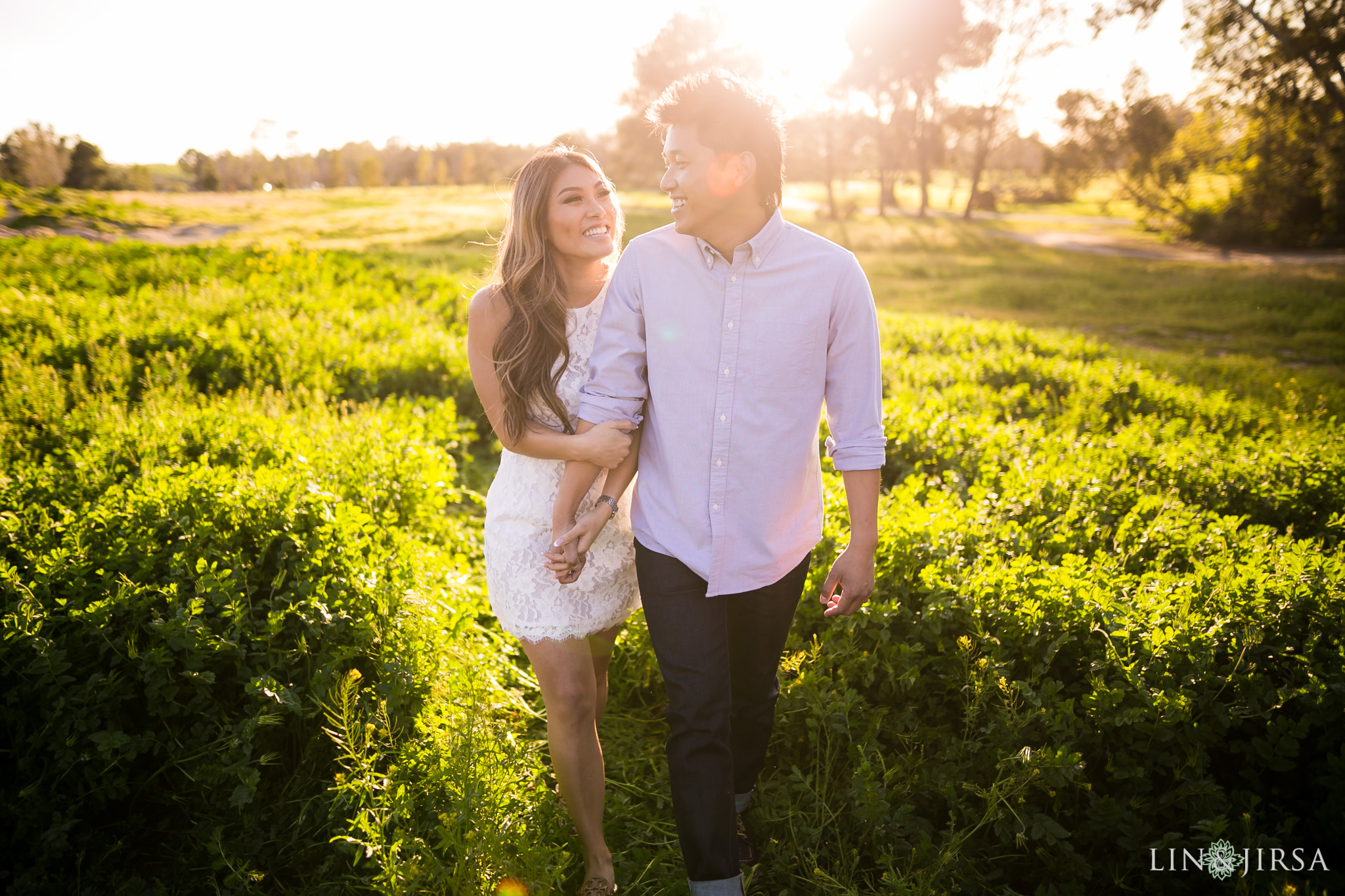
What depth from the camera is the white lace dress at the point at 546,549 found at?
2611 millimetres

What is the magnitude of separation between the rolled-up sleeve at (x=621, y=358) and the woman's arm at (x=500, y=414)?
61mm

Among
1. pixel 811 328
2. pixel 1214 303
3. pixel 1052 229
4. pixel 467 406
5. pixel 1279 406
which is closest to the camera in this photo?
pixel 811 328

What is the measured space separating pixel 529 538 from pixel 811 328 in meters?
1.24

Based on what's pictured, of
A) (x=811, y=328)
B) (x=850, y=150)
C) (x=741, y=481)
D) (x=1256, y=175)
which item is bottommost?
(x=741, y=481)

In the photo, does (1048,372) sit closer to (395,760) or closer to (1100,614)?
(1100,614)

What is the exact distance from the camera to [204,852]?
2811 mm

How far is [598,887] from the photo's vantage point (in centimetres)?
261

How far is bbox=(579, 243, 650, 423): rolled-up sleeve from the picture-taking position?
2.46 metres

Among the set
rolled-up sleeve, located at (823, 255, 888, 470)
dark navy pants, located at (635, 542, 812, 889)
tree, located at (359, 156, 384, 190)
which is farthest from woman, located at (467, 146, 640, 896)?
tree, located at (359, 156, 384, 190)

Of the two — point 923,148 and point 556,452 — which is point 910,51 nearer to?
point 923,148

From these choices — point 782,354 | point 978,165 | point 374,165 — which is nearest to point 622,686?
point 782,354

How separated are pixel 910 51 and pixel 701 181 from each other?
45.8 metres

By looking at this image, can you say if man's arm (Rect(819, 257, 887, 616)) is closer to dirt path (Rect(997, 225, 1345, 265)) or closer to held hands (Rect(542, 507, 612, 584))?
held hands (Rect(542, 507, 612, 584))

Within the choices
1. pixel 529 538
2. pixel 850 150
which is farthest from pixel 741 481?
pixel 850 150
